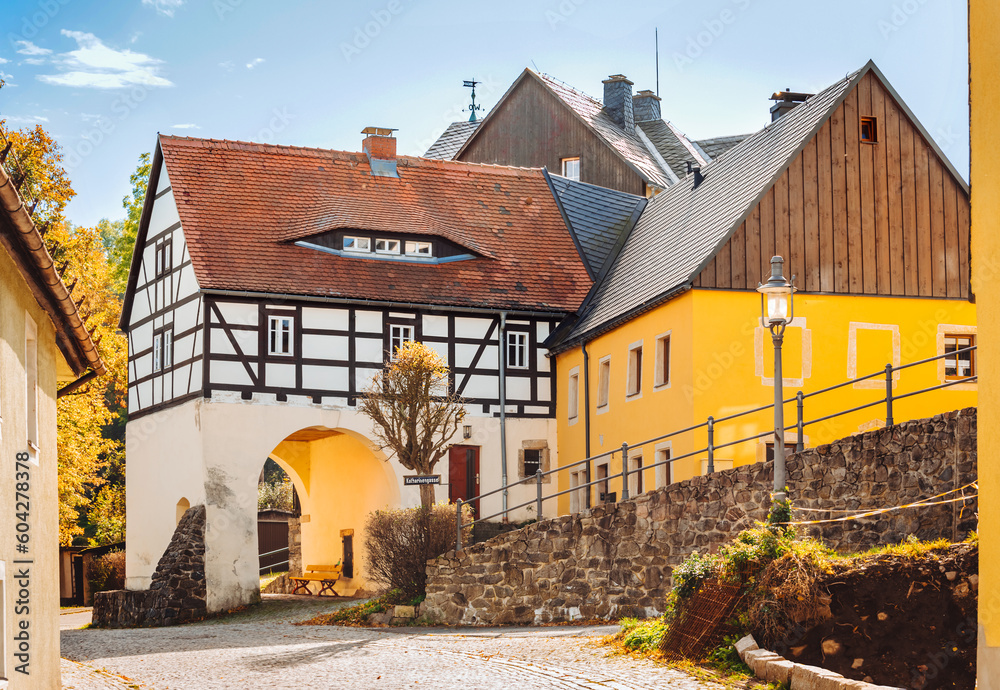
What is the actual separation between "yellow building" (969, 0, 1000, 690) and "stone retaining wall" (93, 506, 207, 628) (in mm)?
18902

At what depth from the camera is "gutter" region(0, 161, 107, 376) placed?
31.2ft

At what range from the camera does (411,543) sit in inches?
833

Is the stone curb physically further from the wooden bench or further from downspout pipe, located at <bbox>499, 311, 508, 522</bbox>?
the wooden bench

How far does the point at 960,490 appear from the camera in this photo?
14375 millimetres

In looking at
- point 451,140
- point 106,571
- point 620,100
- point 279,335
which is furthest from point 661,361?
point 451,140

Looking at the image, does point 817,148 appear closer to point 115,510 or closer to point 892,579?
point 892,579

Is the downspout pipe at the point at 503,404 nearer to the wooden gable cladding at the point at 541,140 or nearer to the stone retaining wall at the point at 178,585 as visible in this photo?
the stone retaining wall at the point at 178,585

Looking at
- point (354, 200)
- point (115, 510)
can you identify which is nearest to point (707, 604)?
point (354, 200)

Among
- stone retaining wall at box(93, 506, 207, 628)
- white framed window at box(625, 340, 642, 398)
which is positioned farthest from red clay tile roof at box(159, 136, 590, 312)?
stone retaining wall at box(93, 506, 207, 628)

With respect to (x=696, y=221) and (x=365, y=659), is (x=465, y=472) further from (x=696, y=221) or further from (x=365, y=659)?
(x=365, y=659)

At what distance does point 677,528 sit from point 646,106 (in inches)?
1105

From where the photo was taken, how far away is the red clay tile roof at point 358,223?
27969 mm

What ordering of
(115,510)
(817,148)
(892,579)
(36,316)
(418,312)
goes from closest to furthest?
(892,579) → (36,316) → (817,148) → (418,312) → (115,510)

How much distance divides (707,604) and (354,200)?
18956 millimetres
